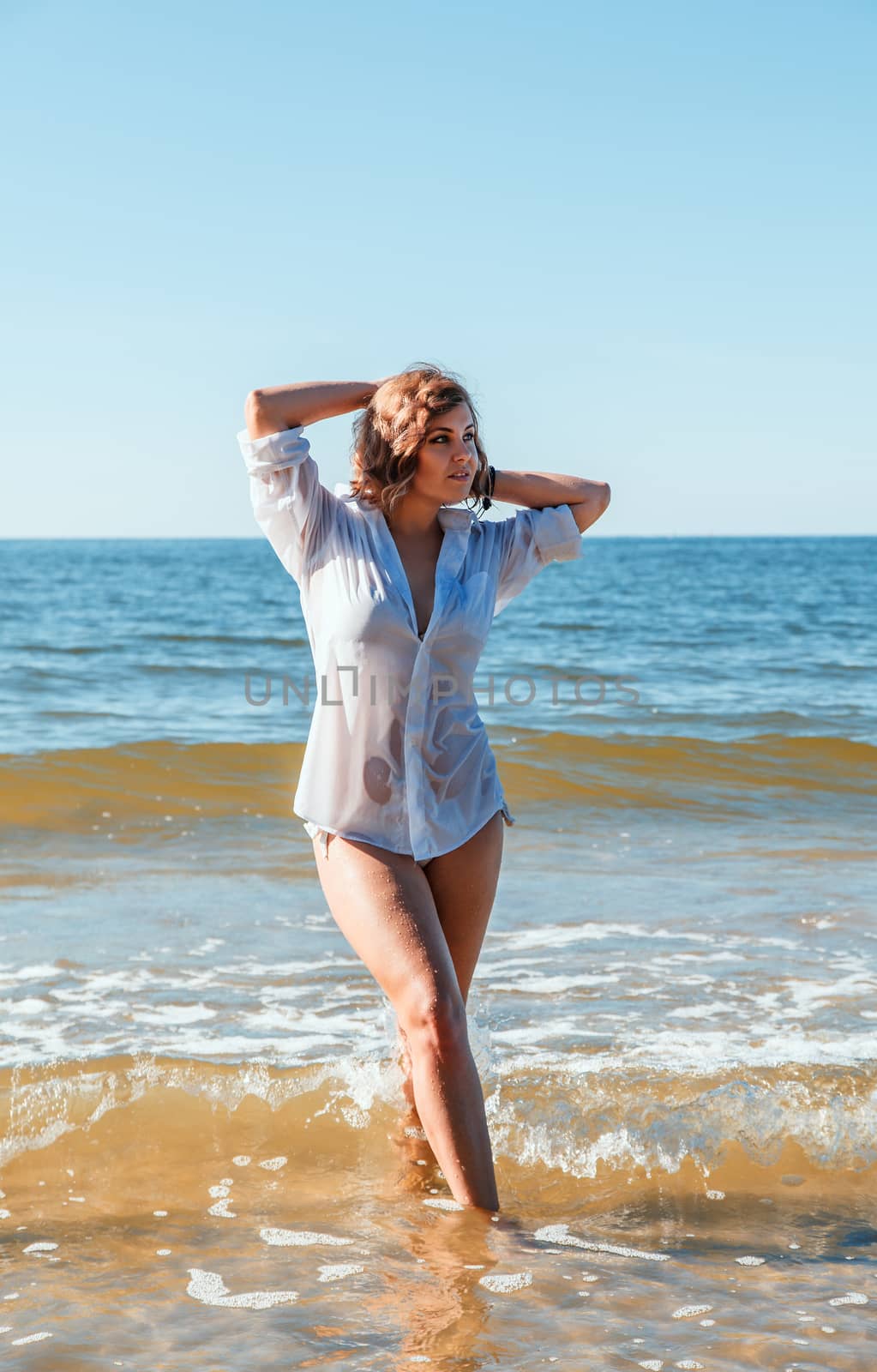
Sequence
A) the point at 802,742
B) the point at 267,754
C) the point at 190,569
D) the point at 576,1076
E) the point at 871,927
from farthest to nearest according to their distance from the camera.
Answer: the point at 190,569 < the point at 802,742 < the point at 267,754 < the point at 871,927 < the point at 576,1076

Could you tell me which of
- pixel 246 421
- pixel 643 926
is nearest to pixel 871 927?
pixel 643 926

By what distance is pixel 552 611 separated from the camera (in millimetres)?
31562

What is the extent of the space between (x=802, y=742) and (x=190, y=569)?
54227 mm

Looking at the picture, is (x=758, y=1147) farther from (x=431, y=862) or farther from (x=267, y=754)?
(x=267, y=754)

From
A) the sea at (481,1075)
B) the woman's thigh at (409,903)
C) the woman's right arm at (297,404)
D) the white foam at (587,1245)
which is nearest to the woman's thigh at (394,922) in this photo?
the woman's thigh at (409,903)

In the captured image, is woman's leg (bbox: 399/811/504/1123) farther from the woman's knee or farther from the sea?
the sea

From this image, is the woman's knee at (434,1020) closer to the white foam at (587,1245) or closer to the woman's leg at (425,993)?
the woman's leg at (425,993)

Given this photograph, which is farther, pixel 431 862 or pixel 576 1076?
pixel 576 1076

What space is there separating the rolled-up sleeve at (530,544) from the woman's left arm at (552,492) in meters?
0.04

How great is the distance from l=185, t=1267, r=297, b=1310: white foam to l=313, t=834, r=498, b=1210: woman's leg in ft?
1.68

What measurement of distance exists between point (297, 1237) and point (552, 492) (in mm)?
2214

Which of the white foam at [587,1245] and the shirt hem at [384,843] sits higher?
the shirt hem at [384,843]

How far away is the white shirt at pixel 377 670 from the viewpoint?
3342mm

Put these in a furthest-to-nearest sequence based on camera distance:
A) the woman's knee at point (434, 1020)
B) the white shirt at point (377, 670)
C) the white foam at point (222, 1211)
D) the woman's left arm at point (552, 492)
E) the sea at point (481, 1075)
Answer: the woman's left arm at point (552, 492), the white foam at point (222, 1211), the white shirt at point (377, 670), the woman's knee at point (434, 1020), the sea at point (481, 1075)
